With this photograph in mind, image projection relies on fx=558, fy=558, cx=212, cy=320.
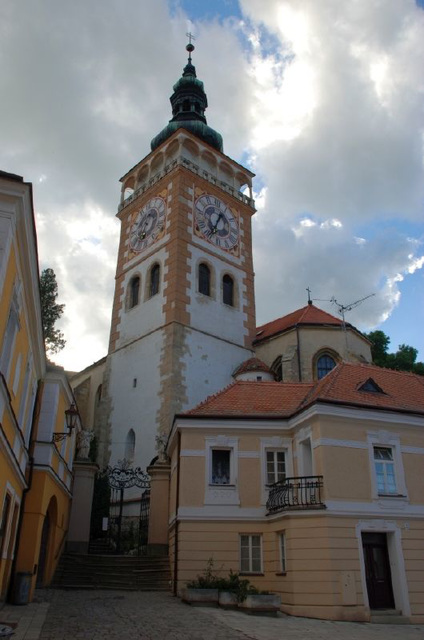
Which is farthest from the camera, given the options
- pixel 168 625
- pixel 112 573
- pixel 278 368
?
pixel 278 368

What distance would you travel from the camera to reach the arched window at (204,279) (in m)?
29.7

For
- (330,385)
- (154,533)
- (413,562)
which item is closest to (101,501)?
(154,533)

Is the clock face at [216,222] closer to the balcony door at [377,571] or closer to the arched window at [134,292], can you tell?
the arched window at [134,292]

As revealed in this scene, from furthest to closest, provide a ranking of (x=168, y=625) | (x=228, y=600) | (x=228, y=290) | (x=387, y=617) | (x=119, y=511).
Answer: (x=228, y=290) < (x=119, y=511) < (x=228, y=600) < (x=387, y=617) < (x=168, y=625)

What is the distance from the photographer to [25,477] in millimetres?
13141

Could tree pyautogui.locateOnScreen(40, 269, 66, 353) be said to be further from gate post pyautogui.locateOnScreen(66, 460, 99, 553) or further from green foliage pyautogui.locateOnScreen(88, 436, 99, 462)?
gate post pyautogui.locateOnScreen(66, 460, 99, 553)

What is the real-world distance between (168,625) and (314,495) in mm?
5194

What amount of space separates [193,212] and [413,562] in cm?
2214

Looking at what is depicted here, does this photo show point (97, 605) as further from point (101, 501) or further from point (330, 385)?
point (101, 501)

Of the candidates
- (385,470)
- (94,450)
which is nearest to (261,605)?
(385,470)

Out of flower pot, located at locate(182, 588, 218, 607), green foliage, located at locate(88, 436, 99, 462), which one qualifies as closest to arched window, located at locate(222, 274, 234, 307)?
green foliage, located at locate(88, 436, 99, 462)

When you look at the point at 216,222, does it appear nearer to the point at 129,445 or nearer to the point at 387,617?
the point at 129,445

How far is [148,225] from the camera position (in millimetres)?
32875

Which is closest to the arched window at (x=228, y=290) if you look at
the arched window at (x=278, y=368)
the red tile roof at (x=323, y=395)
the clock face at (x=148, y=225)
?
the arched window at (x=278, y=368)
